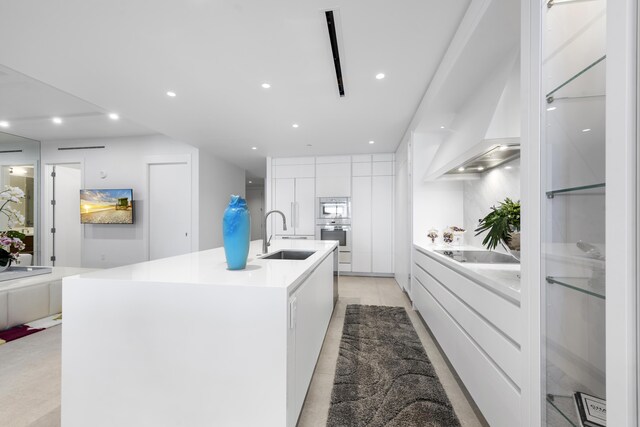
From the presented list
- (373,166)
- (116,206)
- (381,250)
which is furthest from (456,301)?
(116,206)

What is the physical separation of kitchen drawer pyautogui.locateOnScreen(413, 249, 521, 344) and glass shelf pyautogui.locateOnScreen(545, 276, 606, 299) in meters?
0.25

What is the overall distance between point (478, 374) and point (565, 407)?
64 cm

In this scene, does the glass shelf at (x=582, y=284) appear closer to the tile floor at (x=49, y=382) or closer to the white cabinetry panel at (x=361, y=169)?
the tile floor at (x=49, y=382)

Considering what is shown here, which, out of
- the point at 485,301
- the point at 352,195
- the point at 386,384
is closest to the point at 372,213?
the point at 352,195

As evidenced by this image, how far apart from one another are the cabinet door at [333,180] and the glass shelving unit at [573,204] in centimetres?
458

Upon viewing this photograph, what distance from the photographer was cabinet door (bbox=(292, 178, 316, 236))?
5.63 m

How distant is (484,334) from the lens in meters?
1.41

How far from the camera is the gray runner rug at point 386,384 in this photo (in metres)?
1.48

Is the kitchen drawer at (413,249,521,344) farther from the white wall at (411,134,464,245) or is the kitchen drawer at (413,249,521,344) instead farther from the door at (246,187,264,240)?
the door at (246,187,264,240)

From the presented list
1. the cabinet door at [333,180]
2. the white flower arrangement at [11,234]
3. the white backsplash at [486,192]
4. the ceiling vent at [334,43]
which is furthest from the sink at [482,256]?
the white flower arrangement at [11,234]

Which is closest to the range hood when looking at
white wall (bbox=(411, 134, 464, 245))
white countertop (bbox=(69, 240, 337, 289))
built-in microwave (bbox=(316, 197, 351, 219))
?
white wall (bbox=(411, 134, 464, 245))

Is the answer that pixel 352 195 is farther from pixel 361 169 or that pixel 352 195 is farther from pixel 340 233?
pixel 340 233

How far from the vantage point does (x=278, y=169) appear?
577 cm

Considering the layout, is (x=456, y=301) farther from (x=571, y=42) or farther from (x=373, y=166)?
(x=373, y=166)
